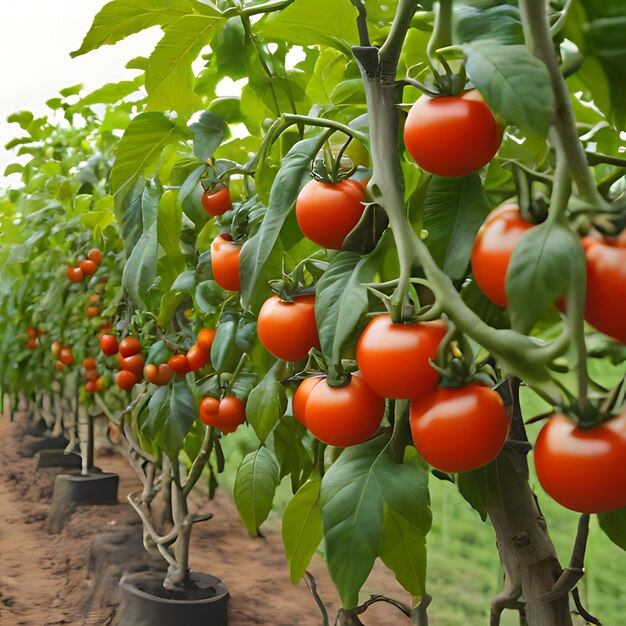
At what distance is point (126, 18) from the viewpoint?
2.01ft

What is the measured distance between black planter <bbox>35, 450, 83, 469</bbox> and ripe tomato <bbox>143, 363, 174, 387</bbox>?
345 centimetres

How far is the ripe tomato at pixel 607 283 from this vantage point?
0.33 metres

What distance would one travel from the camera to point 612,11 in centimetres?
41

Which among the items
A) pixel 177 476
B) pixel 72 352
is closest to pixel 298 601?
pixel 177 476

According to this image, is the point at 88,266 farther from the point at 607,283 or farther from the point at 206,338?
the point at 607,283

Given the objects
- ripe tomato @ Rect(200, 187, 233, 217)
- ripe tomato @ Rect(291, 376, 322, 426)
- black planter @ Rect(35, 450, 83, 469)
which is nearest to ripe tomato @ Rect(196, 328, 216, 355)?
ripe tomato @ Rect(200, 187, 233, 217)

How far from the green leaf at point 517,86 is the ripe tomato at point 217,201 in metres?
0.53

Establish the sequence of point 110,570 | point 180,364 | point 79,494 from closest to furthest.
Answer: point 180,364
point 110,570
point 79,494

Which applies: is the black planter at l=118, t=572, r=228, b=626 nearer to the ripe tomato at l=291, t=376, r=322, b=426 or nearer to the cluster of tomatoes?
the cluster of tomatoes

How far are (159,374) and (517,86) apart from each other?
4.75 feet

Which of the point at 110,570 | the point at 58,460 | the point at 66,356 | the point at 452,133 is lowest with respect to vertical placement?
the point at 58,460

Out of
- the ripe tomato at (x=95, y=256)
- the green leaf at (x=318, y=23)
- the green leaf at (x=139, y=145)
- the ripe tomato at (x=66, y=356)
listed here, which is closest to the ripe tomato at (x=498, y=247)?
the green leaf at (x=318, y=23)

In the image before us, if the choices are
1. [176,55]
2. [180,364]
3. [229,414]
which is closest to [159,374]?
[180,364]

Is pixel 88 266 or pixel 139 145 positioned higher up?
pixel 139 145
